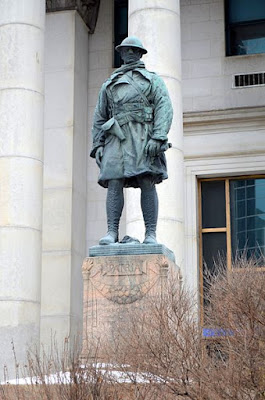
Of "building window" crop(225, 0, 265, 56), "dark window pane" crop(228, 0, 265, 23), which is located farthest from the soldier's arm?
"dark window pane" crop(228, 0, 265, 23)

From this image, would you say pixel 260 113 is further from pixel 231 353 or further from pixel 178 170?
pixel 231 353

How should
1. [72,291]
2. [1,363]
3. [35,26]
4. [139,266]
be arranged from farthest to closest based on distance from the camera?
[72,291] < [35,26] < [1,363] < [139,266]

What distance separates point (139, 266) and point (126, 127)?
1.83 meters

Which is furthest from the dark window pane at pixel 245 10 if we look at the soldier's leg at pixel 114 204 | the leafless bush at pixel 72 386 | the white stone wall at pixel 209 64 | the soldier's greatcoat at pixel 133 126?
the leafless bush at pixel 72 386

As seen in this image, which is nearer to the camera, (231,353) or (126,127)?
(231,353)

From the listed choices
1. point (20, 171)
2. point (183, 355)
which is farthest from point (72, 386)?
point (20, 171)

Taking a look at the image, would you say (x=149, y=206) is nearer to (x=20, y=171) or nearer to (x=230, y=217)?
(x=20, y=171)

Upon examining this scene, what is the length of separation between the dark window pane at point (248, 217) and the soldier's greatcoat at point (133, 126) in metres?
13.3

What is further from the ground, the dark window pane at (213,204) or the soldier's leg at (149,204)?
the dark window pane at (213,204)

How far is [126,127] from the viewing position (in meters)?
12.4

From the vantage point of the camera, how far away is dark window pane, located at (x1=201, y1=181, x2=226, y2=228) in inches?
1028

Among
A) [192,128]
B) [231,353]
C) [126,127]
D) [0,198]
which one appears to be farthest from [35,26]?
[231,353]

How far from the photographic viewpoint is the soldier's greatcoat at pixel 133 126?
1225cm

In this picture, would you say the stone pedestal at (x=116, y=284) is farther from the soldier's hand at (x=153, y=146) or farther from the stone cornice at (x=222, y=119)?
the stone cornice at (x=222, y=119)
